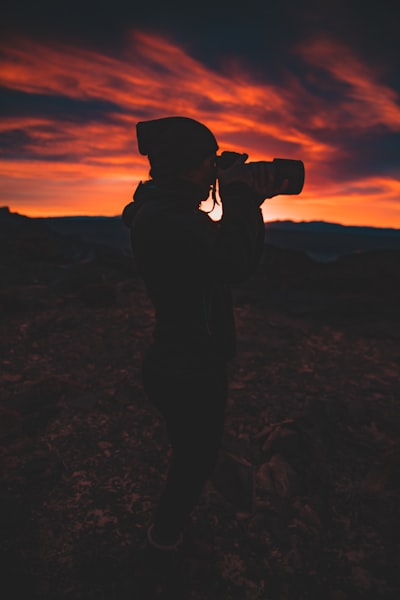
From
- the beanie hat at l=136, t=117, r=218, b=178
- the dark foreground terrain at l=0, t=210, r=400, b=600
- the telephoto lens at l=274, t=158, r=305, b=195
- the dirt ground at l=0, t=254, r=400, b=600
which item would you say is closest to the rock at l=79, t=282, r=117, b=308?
the dark foreground terrain at l=0, t=210, r=400, b=600

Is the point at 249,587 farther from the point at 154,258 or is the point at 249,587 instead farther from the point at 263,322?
the point at 263,322

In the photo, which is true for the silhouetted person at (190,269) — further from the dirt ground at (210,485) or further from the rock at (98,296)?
A: the rock at (98,296)

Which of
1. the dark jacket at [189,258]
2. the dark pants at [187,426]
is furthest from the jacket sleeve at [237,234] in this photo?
the dark pants at [187,426]

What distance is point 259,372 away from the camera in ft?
12.9

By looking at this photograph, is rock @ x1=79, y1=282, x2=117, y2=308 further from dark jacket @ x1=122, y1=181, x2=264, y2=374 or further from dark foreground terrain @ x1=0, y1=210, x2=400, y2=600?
dark jacket @ x1=122, y1=181, x2=264, y2=374

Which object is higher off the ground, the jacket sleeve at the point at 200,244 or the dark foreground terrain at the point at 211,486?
the jacket sleeve at the point at 200,244

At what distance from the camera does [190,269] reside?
132cm

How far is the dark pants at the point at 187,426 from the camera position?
1.43 metres

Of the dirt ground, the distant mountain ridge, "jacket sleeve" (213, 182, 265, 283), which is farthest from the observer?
the distant mountain ridge

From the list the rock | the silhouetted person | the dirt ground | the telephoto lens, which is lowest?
the dirt ground

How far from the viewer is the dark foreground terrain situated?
174cm

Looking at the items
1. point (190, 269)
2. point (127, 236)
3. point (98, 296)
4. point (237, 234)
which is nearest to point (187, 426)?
point (190, 269)

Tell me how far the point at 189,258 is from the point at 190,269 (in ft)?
0.14

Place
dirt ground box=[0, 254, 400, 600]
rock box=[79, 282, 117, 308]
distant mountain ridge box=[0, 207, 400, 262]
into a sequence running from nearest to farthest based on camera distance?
dirt ground box=[0, 254, 400, 600] → rock box=[79, 282, 117, 308] → distant mountain ridge box=[0, 207, 400, 262]
